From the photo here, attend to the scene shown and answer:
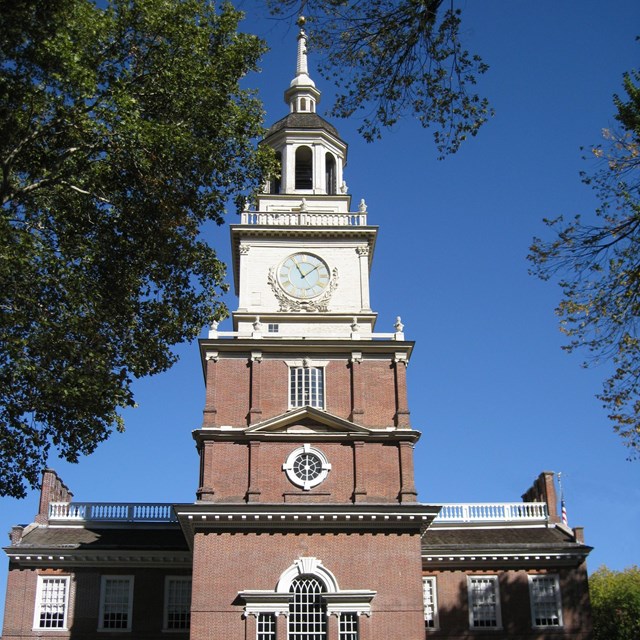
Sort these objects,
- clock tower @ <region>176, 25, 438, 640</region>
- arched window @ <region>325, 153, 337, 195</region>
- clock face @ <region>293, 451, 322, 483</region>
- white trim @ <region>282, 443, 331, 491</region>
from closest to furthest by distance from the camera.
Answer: clock tower @ <region>176, 25, 438, 640</region> < white trim @ <region>282, 443, 331, 491</region> < clock face @ <region>293, 451, 322, 483</region> < arched window @ <region>325, 153, 337, 195</region>

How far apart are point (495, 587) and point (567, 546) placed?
3344 millimetres

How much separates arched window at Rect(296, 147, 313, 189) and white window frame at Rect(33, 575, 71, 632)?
62.3 ft

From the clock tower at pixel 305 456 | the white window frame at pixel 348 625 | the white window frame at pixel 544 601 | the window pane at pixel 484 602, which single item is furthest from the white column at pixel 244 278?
the white window frame at pixel 544 601

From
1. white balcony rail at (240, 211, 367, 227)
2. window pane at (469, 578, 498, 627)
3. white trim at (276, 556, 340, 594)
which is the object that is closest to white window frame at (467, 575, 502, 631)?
window pane at (469, 578, 498, 627)

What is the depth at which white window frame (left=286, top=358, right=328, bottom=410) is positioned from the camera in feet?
109

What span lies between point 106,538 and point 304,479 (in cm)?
1114

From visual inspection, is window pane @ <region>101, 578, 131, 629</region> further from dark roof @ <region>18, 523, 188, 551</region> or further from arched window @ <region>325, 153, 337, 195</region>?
arched window @ <region>325, 153, 337, 195</region>

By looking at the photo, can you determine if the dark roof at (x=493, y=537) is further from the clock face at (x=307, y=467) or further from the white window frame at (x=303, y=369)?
the white window frame at (x=303, y=369)

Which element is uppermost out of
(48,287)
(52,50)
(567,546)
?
(52,50)

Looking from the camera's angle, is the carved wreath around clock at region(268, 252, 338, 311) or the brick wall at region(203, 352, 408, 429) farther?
the carved wreath around clock at region(268, 252, 338, 311)

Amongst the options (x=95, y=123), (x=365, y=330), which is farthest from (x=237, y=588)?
(x=95, y=123)

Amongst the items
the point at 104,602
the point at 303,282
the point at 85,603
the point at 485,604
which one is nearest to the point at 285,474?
the point at 303,282

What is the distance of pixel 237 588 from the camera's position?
29.8 m

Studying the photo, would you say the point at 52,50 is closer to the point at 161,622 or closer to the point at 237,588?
the point at 237,588
